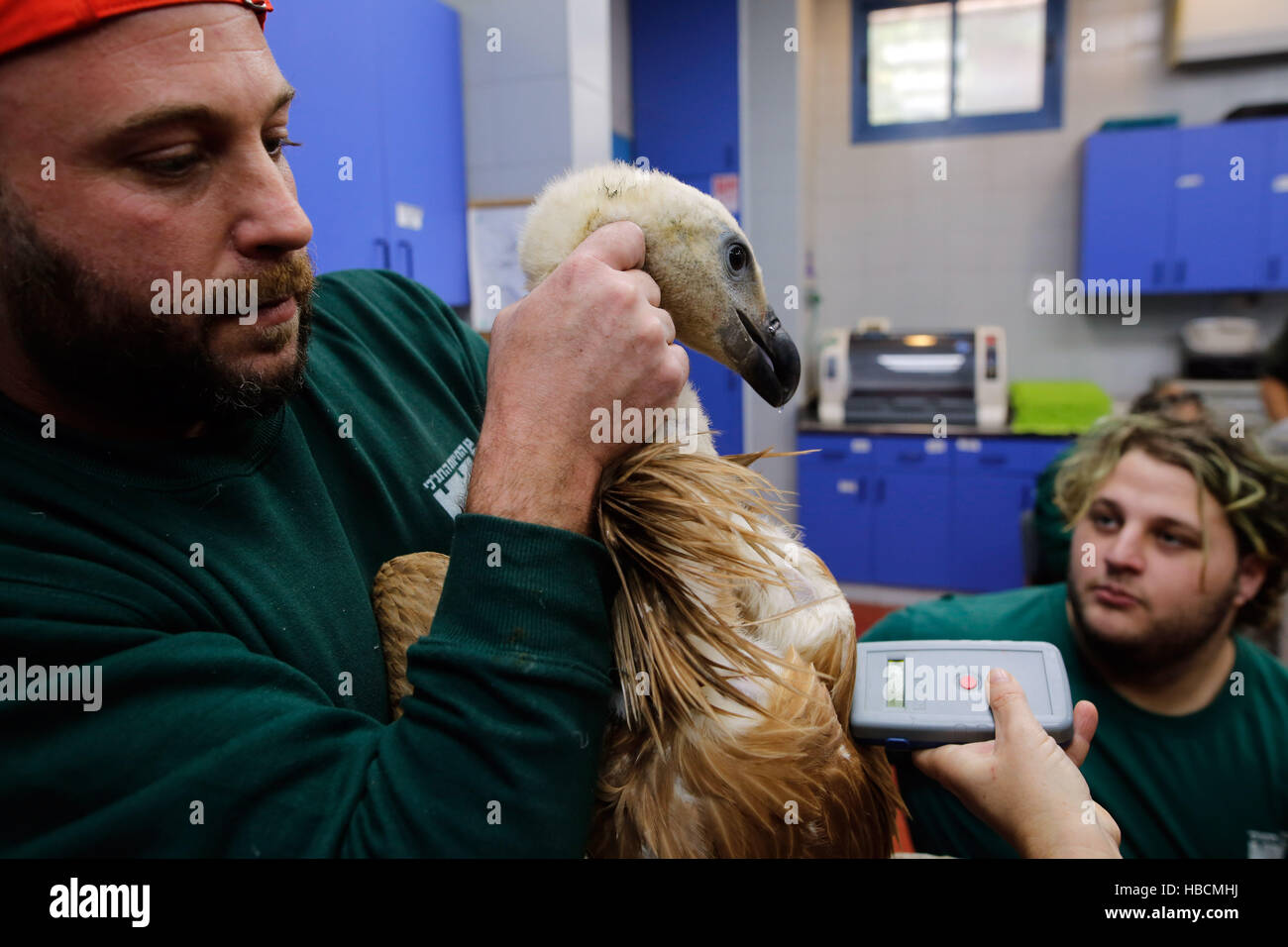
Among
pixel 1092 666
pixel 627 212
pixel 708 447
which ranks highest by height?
pixel 627 212

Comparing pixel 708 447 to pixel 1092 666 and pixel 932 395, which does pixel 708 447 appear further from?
pixel 932 395

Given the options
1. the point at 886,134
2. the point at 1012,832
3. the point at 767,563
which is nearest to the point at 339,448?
the point at 767,563

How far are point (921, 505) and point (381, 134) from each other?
3.37 m

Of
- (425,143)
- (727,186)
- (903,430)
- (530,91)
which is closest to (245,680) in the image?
(425,143)

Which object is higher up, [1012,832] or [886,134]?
[886,134]

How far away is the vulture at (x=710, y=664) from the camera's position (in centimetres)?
73

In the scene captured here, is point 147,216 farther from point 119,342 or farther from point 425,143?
point 425,143

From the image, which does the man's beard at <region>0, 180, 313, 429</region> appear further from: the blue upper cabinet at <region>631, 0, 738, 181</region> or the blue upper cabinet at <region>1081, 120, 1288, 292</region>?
the blue upper cabinet at <region>1081, 120, 1288, 292</region>

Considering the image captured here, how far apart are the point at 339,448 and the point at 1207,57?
5.66 meters

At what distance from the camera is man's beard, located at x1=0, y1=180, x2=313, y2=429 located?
0.65m

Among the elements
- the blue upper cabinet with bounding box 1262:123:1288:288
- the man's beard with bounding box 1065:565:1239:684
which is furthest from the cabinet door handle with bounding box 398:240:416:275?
the blue upper cabinet with bounding box 1262:123:1288:288

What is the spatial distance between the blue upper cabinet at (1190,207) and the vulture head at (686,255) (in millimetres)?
4584

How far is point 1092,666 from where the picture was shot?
1.50 meters

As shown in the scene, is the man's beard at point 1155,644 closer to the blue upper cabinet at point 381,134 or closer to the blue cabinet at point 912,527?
the blue upper cabinet at point 381,134
